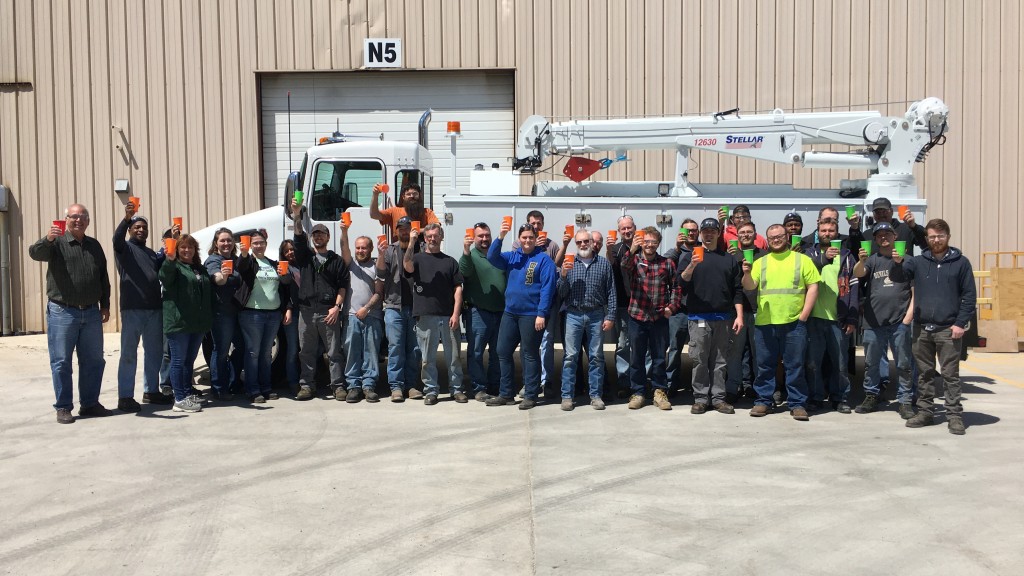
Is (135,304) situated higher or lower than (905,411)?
higher

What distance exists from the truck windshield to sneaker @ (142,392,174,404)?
8.60ft

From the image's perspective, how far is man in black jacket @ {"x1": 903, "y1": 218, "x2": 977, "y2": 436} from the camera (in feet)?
25.3

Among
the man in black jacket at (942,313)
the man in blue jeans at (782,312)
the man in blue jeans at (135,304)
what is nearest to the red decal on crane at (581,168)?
the man in blue jeans at (782,312)

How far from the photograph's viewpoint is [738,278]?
8.59m

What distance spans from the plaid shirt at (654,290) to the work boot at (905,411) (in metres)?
2.29

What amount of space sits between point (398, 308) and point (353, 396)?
1.02 m

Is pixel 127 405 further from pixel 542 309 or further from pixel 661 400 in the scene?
pixel 661 400

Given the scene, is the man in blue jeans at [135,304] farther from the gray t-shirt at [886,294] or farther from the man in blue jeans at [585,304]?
the gray t-shirt at [886,294]

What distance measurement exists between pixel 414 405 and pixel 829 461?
13.4ft

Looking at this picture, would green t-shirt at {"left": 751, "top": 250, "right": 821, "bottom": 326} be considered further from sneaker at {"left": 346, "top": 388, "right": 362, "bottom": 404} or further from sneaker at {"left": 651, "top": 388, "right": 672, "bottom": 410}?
sneaker at {"left": 346, "top": 388, "right": 362, "bottom": 404}

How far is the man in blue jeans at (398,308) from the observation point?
9102 mm

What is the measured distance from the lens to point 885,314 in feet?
27.7

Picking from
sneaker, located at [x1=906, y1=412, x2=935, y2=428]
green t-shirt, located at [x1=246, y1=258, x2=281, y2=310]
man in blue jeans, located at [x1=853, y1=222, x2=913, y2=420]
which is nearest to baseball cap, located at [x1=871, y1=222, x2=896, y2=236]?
man in blue jeans, located at [x1=853, y1=222, x2=913, y2=420]

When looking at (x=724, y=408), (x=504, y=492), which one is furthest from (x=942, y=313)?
(x=504, y=492)
